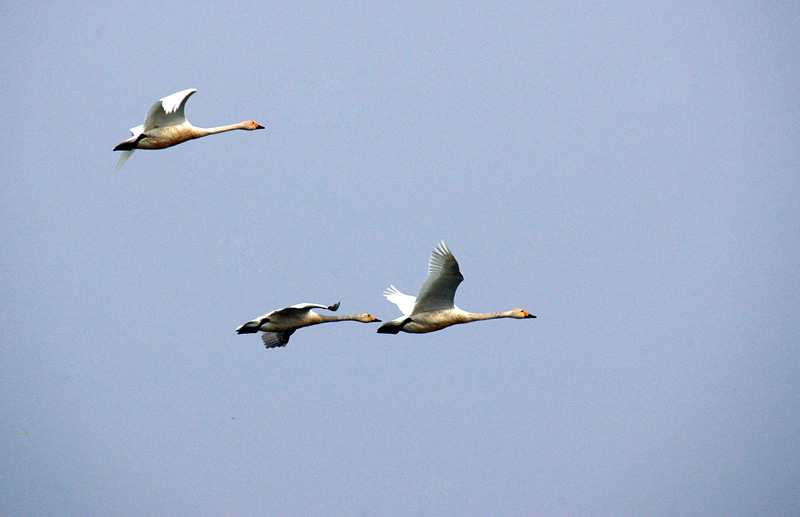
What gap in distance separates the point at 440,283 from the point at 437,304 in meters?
1.06

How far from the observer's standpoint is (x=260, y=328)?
40844mm

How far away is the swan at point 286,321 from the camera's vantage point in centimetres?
4031

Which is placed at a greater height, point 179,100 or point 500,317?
point 179,100

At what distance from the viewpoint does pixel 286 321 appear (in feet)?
135

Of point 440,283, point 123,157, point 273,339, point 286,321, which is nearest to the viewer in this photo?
point 440,283

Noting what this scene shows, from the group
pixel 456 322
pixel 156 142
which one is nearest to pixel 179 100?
pixel 156 142

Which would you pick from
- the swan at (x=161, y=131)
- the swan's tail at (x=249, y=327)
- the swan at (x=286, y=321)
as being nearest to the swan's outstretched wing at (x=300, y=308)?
the swan at (x=286, y=321)

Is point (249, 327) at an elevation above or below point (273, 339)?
below

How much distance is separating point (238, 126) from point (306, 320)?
7.17m

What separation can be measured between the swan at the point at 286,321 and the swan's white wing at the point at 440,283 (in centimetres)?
271

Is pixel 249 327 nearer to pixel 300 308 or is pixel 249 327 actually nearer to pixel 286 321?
pixel 286 321

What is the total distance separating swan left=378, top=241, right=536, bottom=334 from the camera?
38656mm

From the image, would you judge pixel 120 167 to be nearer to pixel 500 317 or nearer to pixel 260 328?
pixel 260 328

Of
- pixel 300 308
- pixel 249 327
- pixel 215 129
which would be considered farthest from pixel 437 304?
pixel 215 129
